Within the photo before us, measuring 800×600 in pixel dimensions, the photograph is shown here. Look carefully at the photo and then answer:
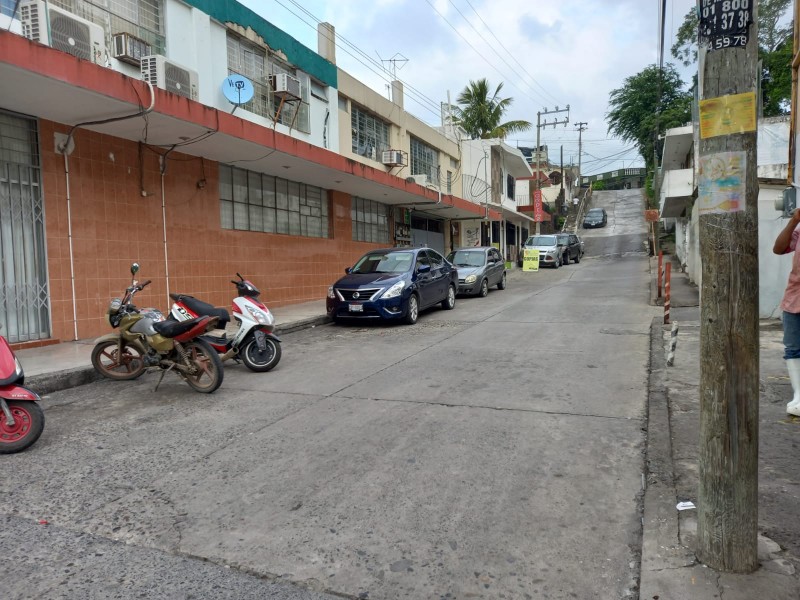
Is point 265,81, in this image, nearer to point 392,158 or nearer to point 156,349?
point 392,158

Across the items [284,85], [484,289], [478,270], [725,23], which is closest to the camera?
[725,23]

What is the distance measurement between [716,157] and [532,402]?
3.70m

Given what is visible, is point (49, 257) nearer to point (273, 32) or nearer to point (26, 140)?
point (26, 140)

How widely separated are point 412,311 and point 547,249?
60.8ft

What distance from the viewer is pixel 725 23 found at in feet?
8.35

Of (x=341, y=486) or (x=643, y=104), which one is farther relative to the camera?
(x=643, y=104)

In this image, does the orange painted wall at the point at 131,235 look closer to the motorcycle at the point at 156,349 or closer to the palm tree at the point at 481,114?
the motorcycle at the point at 156,349

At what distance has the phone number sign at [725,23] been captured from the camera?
2508mm

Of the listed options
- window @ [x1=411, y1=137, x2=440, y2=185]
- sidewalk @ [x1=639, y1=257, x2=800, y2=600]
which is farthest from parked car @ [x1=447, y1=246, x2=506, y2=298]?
Answer: sidewalk @ [x1=639, y1=257, x2=800, y2=600]

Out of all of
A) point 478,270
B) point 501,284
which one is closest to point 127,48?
point 478,270

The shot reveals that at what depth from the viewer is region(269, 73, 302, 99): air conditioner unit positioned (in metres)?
13.5

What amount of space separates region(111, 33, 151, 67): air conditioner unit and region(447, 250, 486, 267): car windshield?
10734 millimetres

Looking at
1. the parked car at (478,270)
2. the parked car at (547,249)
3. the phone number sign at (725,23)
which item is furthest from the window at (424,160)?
the phone number sign at (725,23)

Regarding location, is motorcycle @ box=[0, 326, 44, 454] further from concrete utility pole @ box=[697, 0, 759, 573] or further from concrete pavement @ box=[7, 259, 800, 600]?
concrete utility pole @ box=[697, 0, 759, 573]
